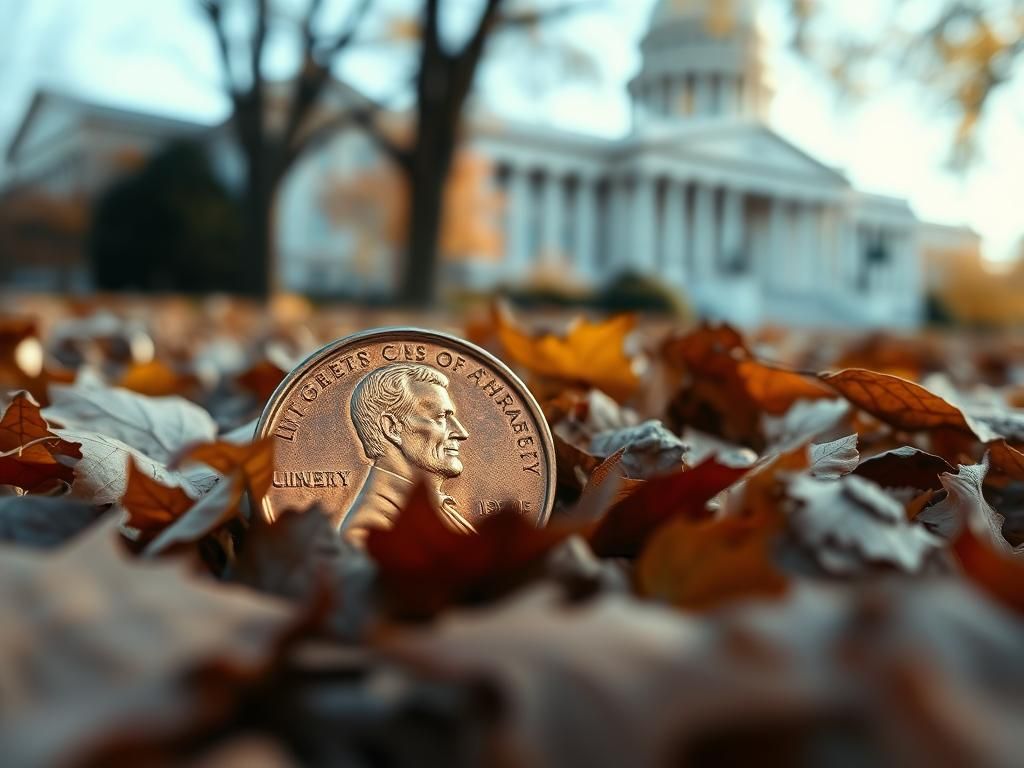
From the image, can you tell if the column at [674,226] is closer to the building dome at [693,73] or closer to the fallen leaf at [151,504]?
the building dome at [693,73]

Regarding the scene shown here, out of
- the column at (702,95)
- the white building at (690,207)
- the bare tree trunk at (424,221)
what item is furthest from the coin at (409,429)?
the column at (702,95)

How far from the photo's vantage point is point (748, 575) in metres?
0.48

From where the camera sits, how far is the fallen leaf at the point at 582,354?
1.21 meters

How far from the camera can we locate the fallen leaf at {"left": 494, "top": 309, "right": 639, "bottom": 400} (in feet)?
3.97

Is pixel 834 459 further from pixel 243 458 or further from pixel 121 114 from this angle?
pixel 121 114

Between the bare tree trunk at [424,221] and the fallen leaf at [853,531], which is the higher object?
the fallen leaf at [853,531]

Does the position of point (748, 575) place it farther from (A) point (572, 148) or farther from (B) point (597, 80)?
(A) point (572, 148)

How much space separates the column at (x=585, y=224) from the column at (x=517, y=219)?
6.58 feet

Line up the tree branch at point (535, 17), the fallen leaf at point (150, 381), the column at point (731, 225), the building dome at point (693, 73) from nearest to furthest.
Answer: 1. the fallen leaf at point (150, 381)
2. the tree branch at point (535, 17)
3. the building dome at point (693, 73)
4. the column at point (731, 225)

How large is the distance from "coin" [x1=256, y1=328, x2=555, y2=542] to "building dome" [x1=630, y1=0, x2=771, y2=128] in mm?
35041

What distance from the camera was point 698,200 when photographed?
36875mm

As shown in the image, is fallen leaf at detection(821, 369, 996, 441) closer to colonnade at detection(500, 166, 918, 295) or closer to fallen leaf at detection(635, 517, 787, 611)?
fallen leaf at detection(635, 517, 787, 611)

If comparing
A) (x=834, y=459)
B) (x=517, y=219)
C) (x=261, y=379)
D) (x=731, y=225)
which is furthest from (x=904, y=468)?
(x=731, y=225)

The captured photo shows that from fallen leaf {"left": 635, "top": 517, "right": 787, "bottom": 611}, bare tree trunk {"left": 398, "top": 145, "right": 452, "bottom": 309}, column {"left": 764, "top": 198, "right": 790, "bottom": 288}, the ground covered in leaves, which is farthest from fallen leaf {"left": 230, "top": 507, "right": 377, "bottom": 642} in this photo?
column {"left": 764, "top": 198, "right": 790, "bottom": 288}
